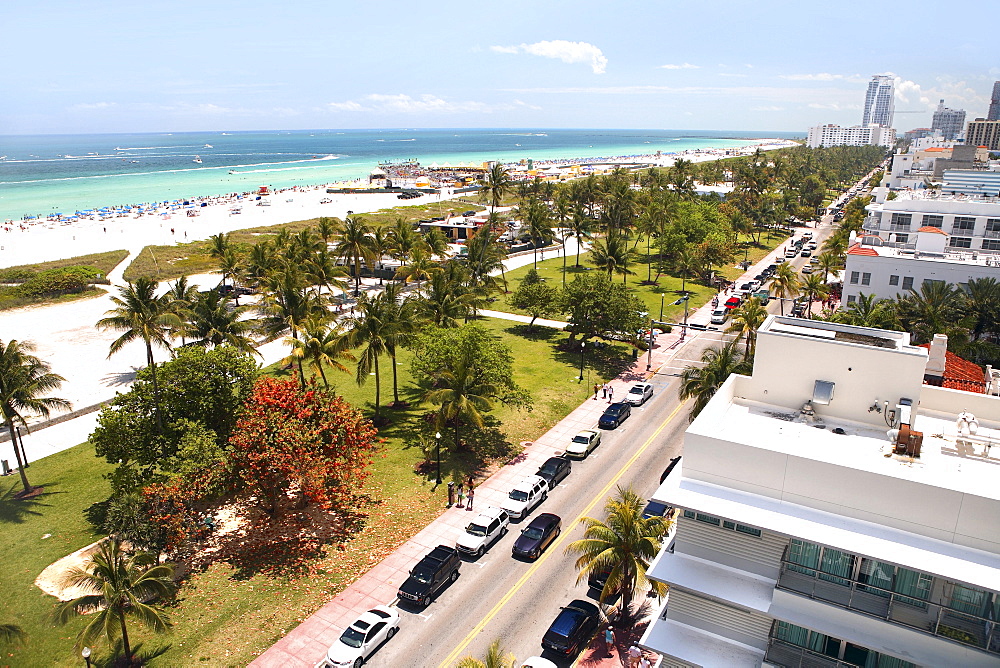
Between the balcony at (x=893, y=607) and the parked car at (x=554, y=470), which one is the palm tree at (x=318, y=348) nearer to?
the parked car at (x=554, y=470)

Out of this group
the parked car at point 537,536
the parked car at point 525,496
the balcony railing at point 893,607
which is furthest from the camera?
the parked car at point 525,496

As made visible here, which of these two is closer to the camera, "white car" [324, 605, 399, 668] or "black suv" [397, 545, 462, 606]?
"white car" [324, 605, 399, 668]

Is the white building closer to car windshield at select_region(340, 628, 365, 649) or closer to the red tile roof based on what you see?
car windshield at select_region(340, 628, 365, 649)

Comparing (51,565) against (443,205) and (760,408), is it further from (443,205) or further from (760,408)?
(443,205)

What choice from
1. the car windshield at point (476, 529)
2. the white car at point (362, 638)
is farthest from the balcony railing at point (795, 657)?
the car windshield at point (476, 529)

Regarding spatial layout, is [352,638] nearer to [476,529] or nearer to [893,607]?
[476,529]

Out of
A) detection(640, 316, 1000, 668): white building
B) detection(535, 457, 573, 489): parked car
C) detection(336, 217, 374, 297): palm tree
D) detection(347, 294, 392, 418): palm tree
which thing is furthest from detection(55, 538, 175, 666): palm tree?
detection(336, 217, 374, 297): palm tree
